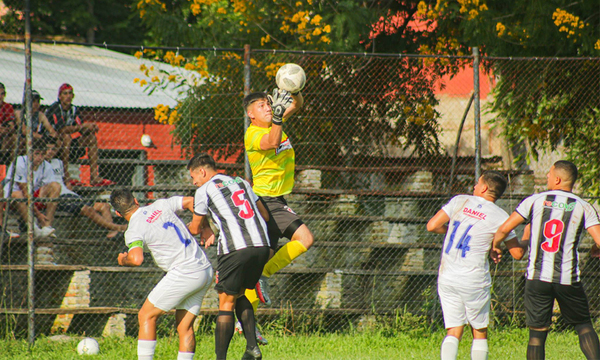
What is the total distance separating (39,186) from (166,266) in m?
3.53

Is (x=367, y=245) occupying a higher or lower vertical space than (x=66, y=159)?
lower

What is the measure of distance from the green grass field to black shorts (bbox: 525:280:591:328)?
1.50m

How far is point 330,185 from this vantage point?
935 centimetres

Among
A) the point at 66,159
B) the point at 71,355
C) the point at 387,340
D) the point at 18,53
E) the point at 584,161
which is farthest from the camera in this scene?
the point at 18,53

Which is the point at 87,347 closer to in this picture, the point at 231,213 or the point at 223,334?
the point at 223,334

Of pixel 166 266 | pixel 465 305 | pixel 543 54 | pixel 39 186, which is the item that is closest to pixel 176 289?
pixel 166 266

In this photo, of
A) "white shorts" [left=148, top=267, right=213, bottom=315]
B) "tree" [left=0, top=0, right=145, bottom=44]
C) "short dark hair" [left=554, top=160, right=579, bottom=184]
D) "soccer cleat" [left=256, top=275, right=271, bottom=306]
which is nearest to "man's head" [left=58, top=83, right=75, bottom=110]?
"soccer cleat" [left=256, top=275, right=271, bottom=306]

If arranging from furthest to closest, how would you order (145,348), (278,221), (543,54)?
(543,54) < (278,221) < (145,348)

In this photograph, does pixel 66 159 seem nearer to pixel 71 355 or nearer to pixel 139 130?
pixel 71 355

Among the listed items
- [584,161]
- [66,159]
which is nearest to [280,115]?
[66,159]

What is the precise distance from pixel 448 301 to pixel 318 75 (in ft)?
14.8

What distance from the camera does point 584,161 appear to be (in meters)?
9.65

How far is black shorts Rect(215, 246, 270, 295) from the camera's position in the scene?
5.32 meters

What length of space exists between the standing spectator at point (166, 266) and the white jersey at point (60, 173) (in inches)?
124
